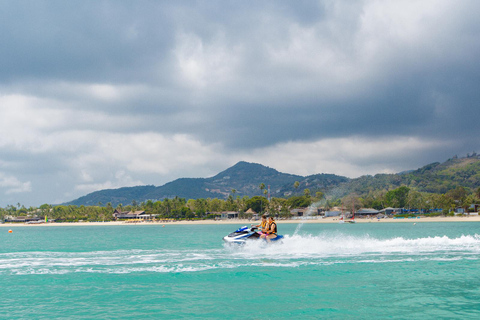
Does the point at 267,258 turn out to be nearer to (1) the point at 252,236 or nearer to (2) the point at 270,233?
(2) the point at 270,233

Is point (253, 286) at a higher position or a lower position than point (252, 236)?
lower

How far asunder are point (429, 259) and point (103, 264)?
72.8 ft

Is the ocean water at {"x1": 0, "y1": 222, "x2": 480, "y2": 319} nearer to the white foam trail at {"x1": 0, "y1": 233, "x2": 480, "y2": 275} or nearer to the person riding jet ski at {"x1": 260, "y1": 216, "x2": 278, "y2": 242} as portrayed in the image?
the white foam trail at {"x1": 0, "y1": 233, "x2": 480, "y2": 275}

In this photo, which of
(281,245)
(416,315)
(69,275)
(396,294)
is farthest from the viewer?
(281,245)

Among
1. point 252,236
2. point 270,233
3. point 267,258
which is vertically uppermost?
point 270,233

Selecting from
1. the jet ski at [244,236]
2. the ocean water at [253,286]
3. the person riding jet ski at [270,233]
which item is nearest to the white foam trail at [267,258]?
the ocean water at [253,286]

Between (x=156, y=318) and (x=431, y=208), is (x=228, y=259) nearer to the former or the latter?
(x=156, y=318)

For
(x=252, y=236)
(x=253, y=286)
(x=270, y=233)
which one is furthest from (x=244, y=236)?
(x=253, y=286)

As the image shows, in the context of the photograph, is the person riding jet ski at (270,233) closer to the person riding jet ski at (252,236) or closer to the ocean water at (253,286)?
the person riding jet ski at (252,236)

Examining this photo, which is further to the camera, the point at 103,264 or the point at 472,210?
the point at 472,210

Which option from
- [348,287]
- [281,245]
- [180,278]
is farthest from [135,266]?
[348,287]

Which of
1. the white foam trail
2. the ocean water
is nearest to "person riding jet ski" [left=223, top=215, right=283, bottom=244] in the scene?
the white foam trail

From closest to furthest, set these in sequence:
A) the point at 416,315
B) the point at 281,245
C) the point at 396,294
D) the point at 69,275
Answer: the point at 416,315
the point at 396,294
the point at 69,275
the point at 281,245

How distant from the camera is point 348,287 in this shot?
1992 centimetres
